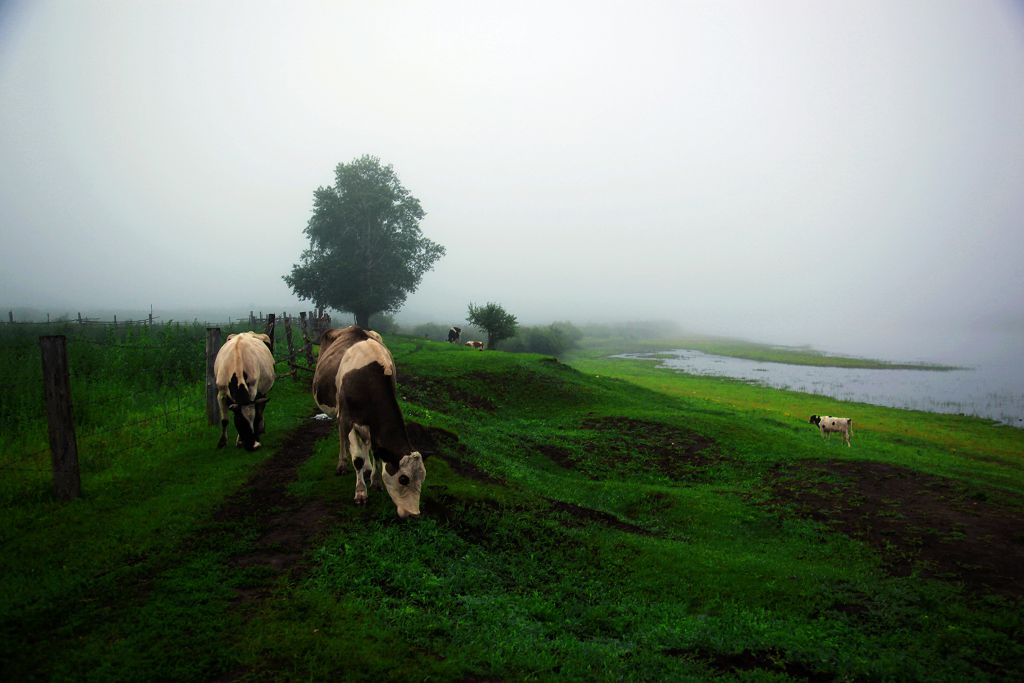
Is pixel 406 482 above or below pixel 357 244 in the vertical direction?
below

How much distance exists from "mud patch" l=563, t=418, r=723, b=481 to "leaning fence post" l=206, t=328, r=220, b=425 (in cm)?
1212

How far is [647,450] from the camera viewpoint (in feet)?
66.2

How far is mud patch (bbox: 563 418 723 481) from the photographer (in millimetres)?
18312

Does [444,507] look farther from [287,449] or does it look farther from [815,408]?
[815,408]

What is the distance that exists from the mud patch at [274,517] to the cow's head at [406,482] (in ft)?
3.83

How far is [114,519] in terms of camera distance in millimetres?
7746

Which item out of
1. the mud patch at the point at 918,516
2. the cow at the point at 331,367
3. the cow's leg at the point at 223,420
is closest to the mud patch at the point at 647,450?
the mud patch at the point at 918,516

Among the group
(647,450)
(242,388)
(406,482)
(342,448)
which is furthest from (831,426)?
(242,388)

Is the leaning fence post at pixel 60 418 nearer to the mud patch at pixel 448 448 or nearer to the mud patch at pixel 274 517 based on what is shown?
the mud patch at pixel 274 517

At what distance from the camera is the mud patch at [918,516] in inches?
399

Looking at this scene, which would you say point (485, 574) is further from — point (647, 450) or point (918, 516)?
point (647, 450)

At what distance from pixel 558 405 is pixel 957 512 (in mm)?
17156

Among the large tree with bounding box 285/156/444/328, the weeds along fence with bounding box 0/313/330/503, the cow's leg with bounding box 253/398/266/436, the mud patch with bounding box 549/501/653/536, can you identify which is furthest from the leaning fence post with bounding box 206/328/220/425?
the large tree with bounding box 285/156/444/328

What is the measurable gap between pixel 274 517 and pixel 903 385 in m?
66.4
